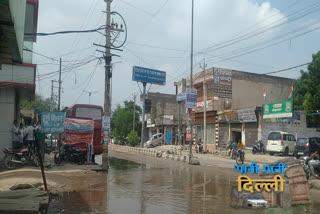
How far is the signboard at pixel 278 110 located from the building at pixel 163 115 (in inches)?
627

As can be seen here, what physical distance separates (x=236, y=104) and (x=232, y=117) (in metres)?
4.26

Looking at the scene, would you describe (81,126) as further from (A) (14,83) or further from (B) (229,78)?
(B) (229,78)

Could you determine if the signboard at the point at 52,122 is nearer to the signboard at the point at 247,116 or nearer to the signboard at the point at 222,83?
the signboard at the point at 222,83

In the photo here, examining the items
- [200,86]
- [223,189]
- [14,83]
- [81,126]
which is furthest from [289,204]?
[200,86]

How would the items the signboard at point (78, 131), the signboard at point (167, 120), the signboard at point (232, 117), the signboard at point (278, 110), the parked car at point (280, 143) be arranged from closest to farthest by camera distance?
1. the signboard at point (78, 131)
2. the parked car at point (280, 143)
3. the signboard at point (278, 110)
4. the signboard at point (232, 117)
5. the signboard at point (167, 120)

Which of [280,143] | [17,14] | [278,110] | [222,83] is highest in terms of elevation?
[222,83]

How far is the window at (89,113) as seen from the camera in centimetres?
1872

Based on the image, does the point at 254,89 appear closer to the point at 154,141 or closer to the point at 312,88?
the point at 312,88

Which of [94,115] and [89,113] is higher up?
[89,113]

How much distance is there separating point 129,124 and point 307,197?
40842 mm

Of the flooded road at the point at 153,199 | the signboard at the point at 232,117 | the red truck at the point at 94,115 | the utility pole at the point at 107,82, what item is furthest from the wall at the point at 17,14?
the signboard at the point at 232,117

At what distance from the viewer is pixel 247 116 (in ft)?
94.3

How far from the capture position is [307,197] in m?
7.74

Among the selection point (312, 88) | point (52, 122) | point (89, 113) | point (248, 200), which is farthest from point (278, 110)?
point (248, 200)
